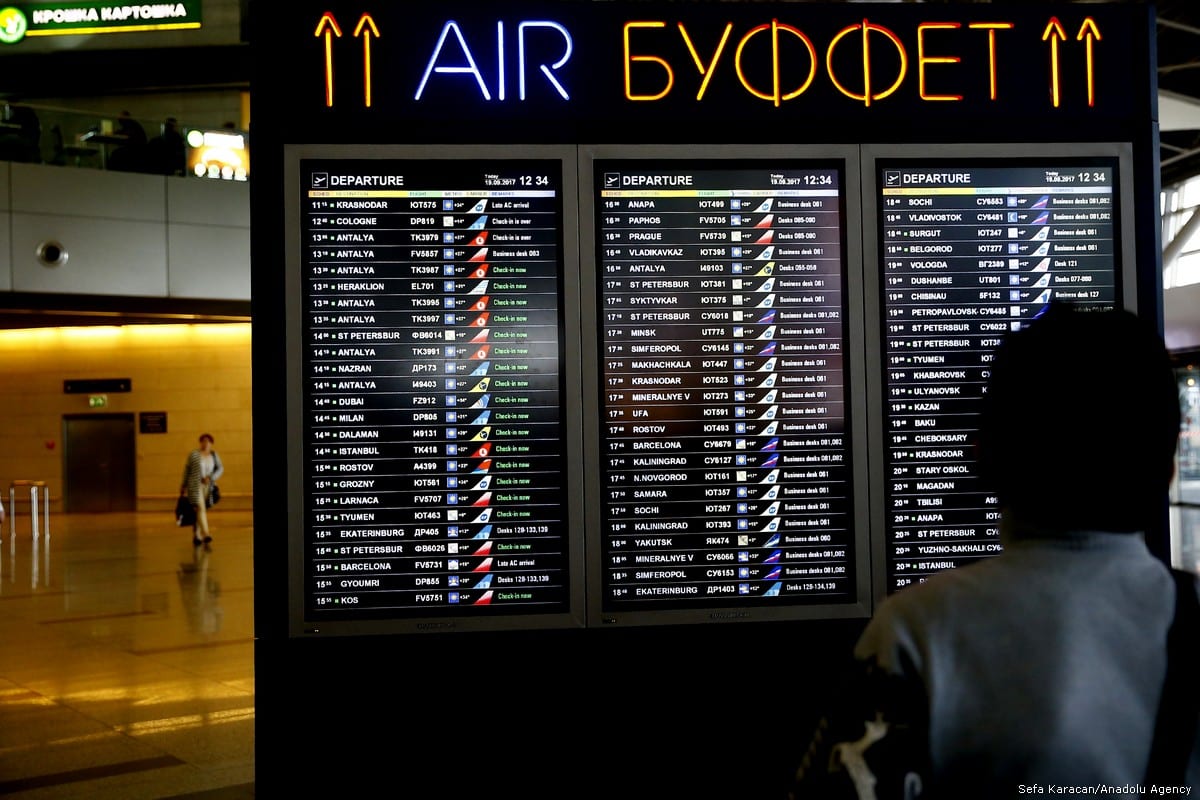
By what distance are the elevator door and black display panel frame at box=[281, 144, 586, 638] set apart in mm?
26754

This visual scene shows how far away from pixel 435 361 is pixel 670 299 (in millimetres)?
928

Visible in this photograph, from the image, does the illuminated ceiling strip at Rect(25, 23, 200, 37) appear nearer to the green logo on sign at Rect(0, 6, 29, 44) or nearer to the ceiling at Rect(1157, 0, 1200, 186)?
the green logo on sign at Rect(0, 6, 29, 44)

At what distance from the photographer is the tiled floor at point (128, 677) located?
5.54 meters

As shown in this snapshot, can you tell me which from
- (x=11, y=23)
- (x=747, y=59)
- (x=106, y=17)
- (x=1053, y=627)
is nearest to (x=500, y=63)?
(x=747, y=59)

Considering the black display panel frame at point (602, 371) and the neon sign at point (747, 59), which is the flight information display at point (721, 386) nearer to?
the black display panel frame at point (602, 371)

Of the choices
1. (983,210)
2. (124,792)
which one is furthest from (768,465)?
(124,792)

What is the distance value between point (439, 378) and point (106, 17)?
35.4ft

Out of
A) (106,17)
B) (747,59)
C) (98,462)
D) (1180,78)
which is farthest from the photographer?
(98,462)

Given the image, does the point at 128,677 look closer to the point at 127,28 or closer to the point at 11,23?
the point at 127,28

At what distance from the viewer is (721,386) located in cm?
414

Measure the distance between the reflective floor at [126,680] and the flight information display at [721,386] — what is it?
2625mm

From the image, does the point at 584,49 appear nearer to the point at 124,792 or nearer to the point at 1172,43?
the point at 124,792

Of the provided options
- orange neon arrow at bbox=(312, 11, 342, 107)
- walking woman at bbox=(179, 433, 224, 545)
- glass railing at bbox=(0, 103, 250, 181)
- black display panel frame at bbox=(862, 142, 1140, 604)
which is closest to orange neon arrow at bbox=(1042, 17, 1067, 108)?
black display panel frame at bbox=(862, 142, 1140, 604)

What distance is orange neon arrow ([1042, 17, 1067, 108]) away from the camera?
4246mm
